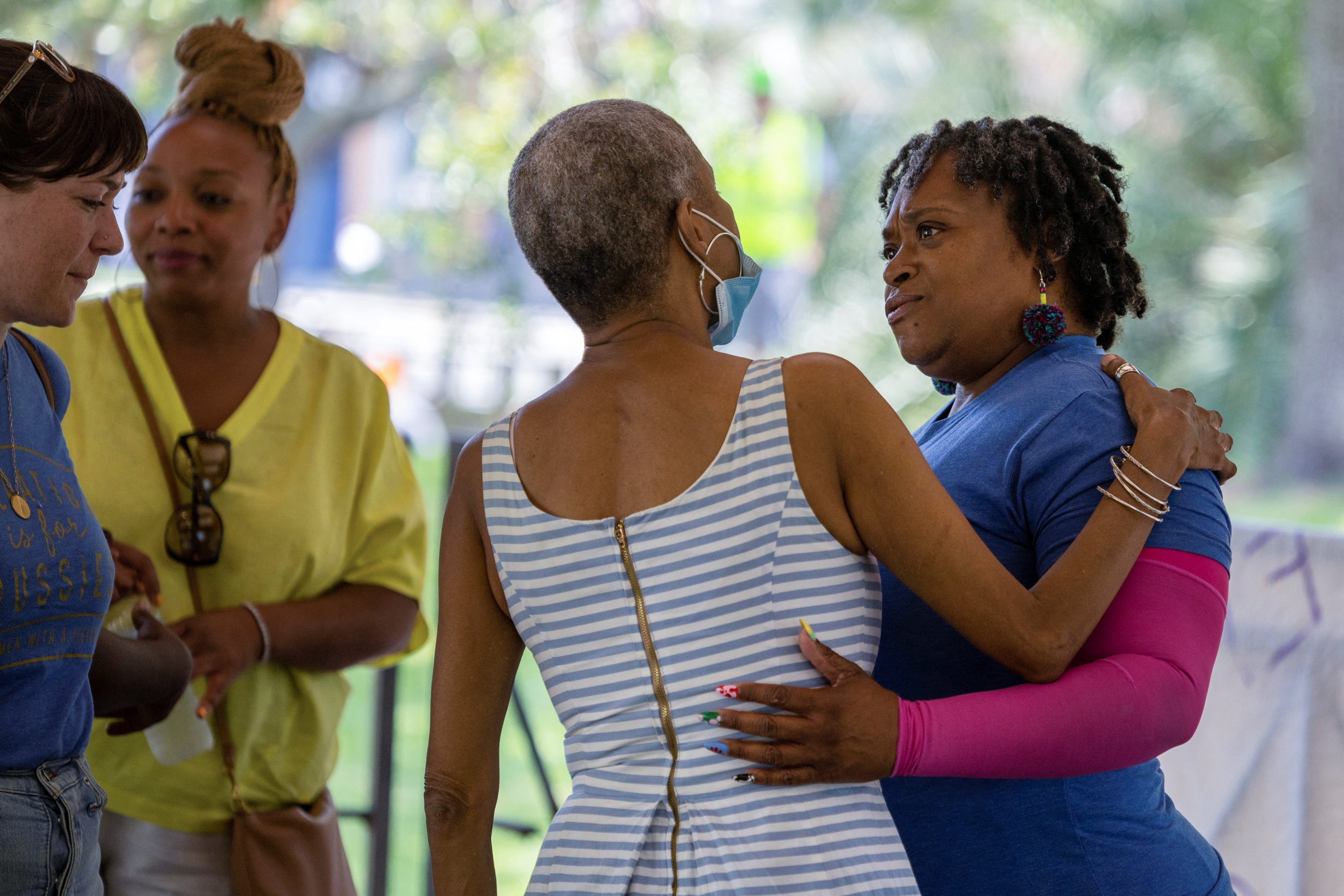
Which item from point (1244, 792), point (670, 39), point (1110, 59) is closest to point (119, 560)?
point (1244, 792)

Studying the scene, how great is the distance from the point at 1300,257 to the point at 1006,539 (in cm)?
953

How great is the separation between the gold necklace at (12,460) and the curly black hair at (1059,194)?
1.39m

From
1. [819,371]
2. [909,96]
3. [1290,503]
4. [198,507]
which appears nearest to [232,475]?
[198,507]

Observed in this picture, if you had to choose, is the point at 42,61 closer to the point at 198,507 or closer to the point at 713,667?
the point at 198,507

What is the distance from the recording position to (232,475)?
2.31 metres

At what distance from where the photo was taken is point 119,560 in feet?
6.95

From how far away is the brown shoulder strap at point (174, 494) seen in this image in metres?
2.27

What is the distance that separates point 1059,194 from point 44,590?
5.11 ft

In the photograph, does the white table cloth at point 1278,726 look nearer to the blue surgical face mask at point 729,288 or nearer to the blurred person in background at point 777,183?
the blue surgical face mask at point 729,288

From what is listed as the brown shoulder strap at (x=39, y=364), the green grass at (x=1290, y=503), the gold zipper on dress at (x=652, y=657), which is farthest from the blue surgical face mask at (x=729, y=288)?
the green grass at (x=1290, y=503)

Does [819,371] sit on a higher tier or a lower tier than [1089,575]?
higher

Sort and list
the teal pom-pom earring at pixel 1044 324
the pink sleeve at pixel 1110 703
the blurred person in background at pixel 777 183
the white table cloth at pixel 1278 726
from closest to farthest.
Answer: the pink sleeve at pixel 1110 703
the teal pom-pom earring at pixel 1044 324
the white table cloth at pixel 1278 726
the blurred person in background at pixel 777 183

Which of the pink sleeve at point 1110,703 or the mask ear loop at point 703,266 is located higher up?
the mask ear loop at point 703,266

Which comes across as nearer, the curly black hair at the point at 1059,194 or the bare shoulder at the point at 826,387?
the bare shoulder at the point at 826,387
